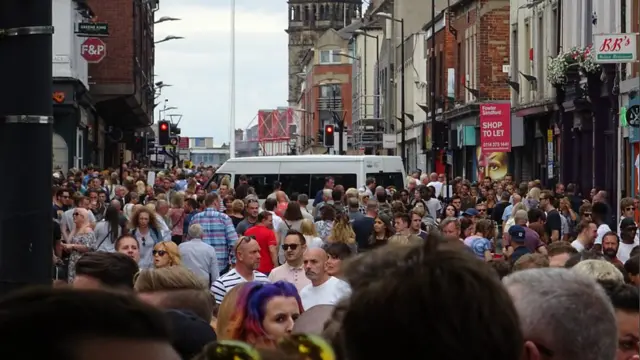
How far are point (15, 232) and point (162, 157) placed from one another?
89905 mm

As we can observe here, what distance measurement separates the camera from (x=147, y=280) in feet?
21.8

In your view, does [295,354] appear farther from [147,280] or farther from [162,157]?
[162,157]

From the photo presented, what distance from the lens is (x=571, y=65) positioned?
126 feet

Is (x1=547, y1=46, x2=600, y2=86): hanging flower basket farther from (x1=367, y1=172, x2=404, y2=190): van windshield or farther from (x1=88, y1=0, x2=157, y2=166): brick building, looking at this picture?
(x1=88, y1=0, x2=157, y2=166): brick building

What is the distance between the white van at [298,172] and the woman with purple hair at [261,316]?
2775cm

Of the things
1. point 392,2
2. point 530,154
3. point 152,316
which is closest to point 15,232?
point 152,316

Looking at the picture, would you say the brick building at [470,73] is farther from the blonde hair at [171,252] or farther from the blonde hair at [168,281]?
the blonde hair at [168,281]

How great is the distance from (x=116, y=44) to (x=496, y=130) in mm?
21125

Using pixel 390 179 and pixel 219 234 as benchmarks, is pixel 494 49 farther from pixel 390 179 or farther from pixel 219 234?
pixel 219 234

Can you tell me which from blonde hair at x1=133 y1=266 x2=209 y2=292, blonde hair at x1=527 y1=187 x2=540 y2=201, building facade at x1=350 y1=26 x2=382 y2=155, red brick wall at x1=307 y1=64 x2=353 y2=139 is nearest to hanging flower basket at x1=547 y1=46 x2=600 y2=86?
blonde hair at x1=527 y1=187 x2=540 y2=201

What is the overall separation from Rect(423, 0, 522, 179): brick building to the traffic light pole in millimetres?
45904

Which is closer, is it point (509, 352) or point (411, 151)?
point (509, 352)

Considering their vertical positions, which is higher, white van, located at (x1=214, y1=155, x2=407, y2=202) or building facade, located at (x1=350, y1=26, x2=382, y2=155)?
building facade, located at (x1=350, y1=26, x2=382, y2=155)

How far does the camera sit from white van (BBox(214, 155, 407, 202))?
114 feet
